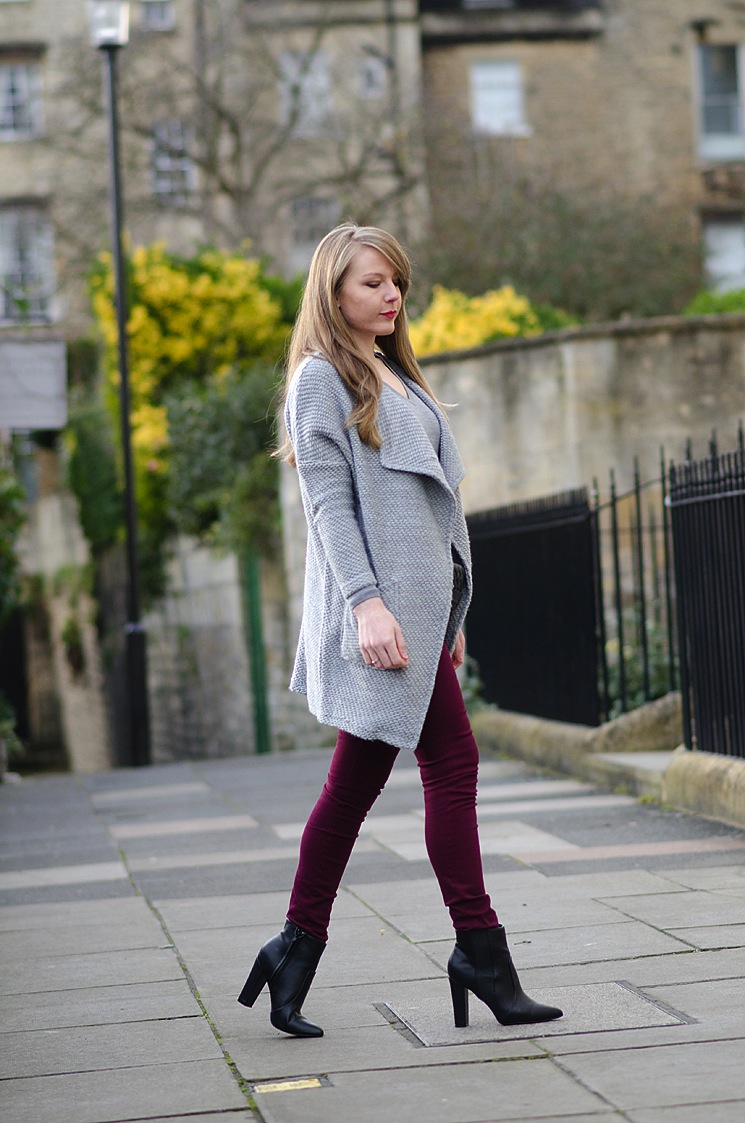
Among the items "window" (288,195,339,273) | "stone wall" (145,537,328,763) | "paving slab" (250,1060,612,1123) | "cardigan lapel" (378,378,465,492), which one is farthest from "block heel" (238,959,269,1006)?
"window" (288,195,339,273)

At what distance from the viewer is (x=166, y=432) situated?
1878 centimetres

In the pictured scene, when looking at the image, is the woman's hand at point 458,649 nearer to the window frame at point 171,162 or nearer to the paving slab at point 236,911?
the paving slab at point 236,911

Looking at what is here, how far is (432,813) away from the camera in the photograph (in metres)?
3.71

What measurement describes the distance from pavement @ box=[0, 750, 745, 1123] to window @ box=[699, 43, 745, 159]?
936 inches

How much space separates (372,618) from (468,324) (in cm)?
1208

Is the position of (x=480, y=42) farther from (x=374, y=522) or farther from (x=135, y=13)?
(x=374, y=522)

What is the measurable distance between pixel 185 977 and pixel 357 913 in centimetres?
89

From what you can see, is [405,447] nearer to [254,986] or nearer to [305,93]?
[254,986]

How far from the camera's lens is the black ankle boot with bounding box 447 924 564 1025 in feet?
11.8

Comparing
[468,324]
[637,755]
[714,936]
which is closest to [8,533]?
[468,324]

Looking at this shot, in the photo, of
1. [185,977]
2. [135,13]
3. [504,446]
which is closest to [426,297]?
[504,446]

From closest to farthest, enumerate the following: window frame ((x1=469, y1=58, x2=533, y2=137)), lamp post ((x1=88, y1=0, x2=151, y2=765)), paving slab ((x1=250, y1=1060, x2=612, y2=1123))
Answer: paving slab ((x1=250, y1=1060, x2=612, y2=1123)) < lamp post ((x1=88, y1=0, x2=151, y2=765)) < window frame ((x1=469, y1=58, x2=533, y2=137))

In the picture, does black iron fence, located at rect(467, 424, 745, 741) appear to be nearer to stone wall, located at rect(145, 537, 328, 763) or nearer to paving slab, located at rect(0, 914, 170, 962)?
paving slab, located at rect(0, 914, 170, 962)

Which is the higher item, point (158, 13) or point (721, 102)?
point (158, 13)
